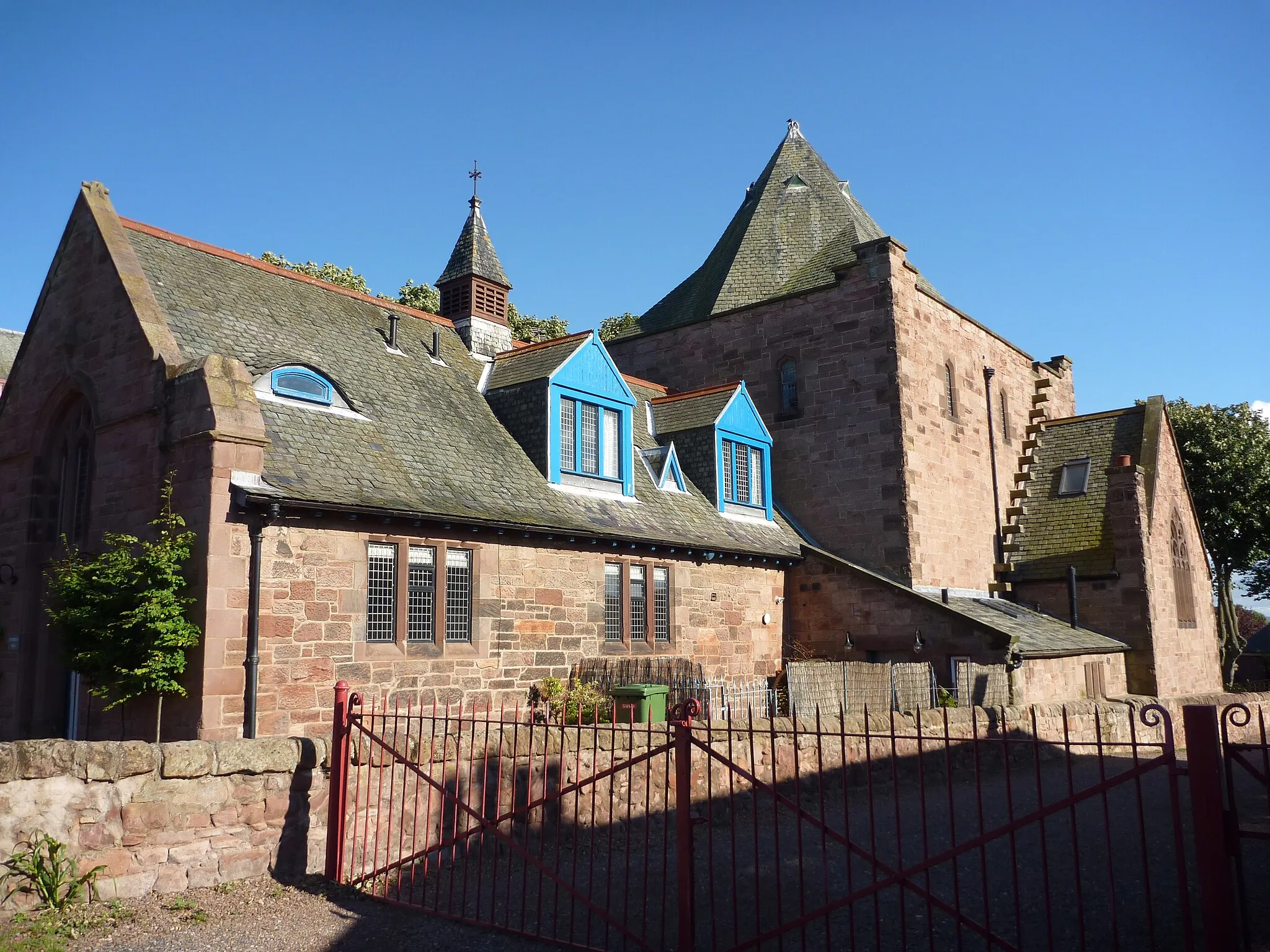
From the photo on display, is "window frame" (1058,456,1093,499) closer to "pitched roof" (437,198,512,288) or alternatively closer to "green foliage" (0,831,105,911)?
"pitched roof" (437,198,512,288)

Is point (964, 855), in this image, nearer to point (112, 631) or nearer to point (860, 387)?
point (112, 631)

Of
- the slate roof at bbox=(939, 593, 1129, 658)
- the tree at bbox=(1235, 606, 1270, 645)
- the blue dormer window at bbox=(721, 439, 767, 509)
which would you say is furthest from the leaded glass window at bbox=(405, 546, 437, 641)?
the tree at bbox=(1235, 606, 1270, 645)

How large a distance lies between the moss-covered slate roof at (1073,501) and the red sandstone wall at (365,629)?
10986 millimetres

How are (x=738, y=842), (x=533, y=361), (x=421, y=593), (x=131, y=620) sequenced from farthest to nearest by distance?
(x=533, y=361) → (x=421, y=593) → (x=131, y=620) → (x=738, y=842)

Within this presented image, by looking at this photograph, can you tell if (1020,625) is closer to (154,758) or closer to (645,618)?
(645,618)

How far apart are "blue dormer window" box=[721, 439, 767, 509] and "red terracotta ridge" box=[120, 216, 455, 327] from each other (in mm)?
7063

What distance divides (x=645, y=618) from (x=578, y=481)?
2920 mm

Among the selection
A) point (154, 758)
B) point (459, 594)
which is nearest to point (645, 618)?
point (459, 594)

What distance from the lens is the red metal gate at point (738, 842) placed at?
7.01m

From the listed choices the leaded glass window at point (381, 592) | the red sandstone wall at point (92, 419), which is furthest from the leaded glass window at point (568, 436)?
the red sandstone wall at point (92, 419)

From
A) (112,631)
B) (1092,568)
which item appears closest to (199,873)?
(112,631)

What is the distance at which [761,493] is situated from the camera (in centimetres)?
2469

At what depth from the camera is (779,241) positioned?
99.2ft

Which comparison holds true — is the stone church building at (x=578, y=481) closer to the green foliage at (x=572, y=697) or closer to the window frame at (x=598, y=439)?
the window frame at (x=598, y=439)
